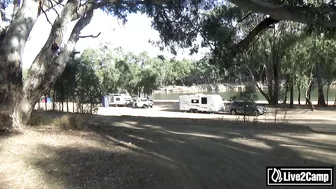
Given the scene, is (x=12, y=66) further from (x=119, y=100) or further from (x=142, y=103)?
(x=119, y=100)

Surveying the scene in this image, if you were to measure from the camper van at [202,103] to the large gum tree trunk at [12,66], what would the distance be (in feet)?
116

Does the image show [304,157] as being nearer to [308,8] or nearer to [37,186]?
[308,8]

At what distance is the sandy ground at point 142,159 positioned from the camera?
18.2 ft

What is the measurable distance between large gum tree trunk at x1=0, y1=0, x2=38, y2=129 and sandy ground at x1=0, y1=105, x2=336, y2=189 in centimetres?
59

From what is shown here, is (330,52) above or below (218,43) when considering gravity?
above

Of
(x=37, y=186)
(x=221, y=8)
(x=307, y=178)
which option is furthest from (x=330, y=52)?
(x=37, y=186)

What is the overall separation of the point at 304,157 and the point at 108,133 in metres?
4.69

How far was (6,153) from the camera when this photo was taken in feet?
21.5

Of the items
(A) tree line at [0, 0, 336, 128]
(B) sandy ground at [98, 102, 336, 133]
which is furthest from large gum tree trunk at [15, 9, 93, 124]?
(B) sandy ground at [98, 102, 336, 133]

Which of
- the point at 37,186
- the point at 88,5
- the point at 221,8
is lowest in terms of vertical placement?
the point at 37,186

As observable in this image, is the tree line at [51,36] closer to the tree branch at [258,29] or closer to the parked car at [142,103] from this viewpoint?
the tree branch at [258,29]

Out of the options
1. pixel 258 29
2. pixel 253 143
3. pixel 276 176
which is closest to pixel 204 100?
pixel 258 29

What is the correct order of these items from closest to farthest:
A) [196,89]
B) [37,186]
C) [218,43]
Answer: [37,186]
[218,43]
[196,89]

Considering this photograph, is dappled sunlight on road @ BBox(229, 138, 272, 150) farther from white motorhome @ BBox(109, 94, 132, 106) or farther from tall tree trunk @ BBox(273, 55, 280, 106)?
white motorhome @ BBox(109, 94, 132, 106)
